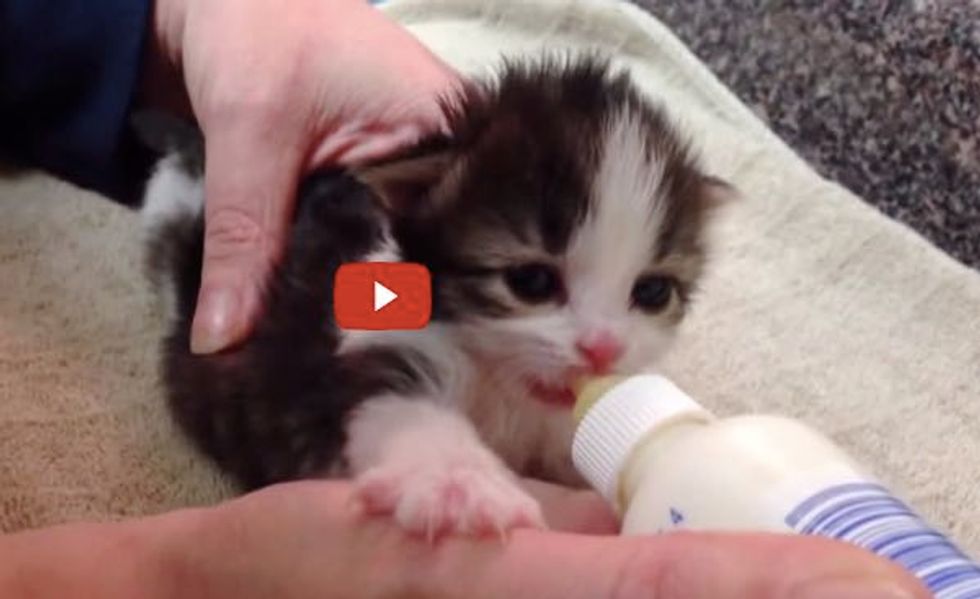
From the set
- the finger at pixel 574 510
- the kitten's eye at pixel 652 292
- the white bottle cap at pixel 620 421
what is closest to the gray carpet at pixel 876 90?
the kitten's eye at pixel 652 292

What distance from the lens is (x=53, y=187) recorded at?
1.61 metres

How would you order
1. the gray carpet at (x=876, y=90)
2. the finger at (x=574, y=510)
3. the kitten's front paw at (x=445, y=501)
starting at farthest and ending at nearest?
the gray carpet at (x=876, y=90)
the finger at (x=574, y=510)
the kitten's front paw at (x=445, y=501)

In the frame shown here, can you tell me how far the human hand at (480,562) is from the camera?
631 millimetres

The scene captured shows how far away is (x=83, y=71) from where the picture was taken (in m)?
1.51

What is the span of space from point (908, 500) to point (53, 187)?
1.02 m

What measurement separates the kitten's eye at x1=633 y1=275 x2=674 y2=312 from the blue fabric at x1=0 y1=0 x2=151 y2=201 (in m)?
0.70

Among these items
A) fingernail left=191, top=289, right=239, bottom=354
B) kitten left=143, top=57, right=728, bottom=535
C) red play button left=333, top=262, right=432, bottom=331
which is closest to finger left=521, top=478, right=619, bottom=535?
kitten left=143, top=57, right=728, bottom=535

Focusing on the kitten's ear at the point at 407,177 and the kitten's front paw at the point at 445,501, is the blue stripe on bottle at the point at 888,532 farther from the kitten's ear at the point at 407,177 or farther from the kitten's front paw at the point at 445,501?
the kitten's ear at the point at 407,177

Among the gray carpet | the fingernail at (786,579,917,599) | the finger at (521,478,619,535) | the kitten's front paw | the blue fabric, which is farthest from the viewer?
the gray carpet

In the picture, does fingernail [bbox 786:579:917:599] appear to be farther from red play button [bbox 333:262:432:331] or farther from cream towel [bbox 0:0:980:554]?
cream towel [bbox 0:0:980:554]

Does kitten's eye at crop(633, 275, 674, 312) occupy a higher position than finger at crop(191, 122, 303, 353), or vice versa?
kitten's eye at crop(633, 275, 674, 312)

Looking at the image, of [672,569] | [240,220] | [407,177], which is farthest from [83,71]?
[672,569]

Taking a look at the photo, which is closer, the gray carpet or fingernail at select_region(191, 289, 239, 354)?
fingernail at select_region(191, 289, 239, 354)

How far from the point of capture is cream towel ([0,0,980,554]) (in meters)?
1.22
